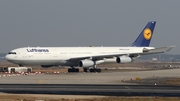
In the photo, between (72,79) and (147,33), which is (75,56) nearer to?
(147,33)

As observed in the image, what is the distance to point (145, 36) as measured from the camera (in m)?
85.3

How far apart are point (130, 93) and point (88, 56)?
42741mm

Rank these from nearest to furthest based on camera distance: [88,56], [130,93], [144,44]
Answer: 1. [130,93]
2. [88,56]
3. [144,44]

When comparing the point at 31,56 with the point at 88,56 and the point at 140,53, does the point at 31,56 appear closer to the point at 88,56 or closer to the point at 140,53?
the point at 88,56

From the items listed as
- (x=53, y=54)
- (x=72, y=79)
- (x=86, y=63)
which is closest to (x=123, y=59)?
(x=86, y=63)

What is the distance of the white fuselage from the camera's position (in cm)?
7131

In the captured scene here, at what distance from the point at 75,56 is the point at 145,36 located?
16.6 m

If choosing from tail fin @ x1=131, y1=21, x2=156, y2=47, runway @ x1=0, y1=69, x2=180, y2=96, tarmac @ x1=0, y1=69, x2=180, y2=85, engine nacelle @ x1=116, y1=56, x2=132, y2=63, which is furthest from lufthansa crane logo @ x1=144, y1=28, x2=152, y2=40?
runway @ x1=0, y1=69, x2=180, y2=96

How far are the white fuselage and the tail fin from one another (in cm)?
462

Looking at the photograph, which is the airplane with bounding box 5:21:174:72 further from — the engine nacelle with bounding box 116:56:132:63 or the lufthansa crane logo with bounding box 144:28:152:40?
the lufthansa crane logo with bounding box 144:28:152:40

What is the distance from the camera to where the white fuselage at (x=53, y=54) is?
7131 cm

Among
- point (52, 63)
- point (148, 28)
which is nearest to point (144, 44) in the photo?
point (148, 28)

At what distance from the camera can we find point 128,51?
8025 centimetres

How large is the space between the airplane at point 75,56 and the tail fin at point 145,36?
2429 millimetres
